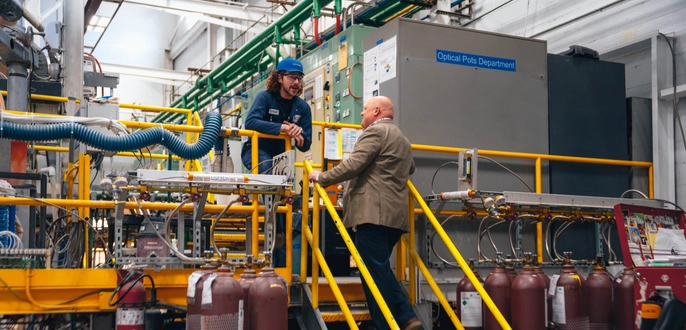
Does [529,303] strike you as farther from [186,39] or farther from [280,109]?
[186,39]

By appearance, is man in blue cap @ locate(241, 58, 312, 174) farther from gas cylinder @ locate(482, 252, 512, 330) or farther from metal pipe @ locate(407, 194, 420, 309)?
gas cylinder @ locate(482, 252, 512, 330)

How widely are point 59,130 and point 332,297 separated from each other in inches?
90.3

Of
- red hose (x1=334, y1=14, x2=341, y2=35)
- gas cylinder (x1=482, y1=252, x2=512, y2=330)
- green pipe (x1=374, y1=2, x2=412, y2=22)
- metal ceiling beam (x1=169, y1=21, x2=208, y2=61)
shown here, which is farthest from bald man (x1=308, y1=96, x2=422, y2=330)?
metal ceiling beam (x1=169, y1=21, x2=208, y2=61)

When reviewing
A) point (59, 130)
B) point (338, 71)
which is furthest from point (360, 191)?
point (338, 71)

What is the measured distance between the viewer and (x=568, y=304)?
16.1ft

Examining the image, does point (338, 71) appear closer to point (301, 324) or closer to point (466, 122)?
point (466, 122)

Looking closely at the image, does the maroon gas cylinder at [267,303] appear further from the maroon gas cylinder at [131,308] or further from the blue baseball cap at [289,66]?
the blue baseball cap at [289,66]

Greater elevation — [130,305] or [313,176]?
[313,176]

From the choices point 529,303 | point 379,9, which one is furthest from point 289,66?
point 379,9

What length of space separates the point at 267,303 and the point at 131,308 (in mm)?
896

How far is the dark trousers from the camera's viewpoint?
452 cm

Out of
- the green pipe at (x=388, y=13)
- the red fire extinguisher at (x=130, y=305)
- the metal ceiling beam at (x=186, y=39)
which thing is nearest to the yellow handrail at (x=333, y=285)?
the red fire extinguisher at (x=130, y=305)

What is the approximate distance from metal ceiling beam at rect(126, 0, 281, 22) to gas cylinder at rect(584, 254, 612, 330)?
11.0m

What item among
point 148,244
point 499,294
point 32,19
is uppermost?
point 32,19
